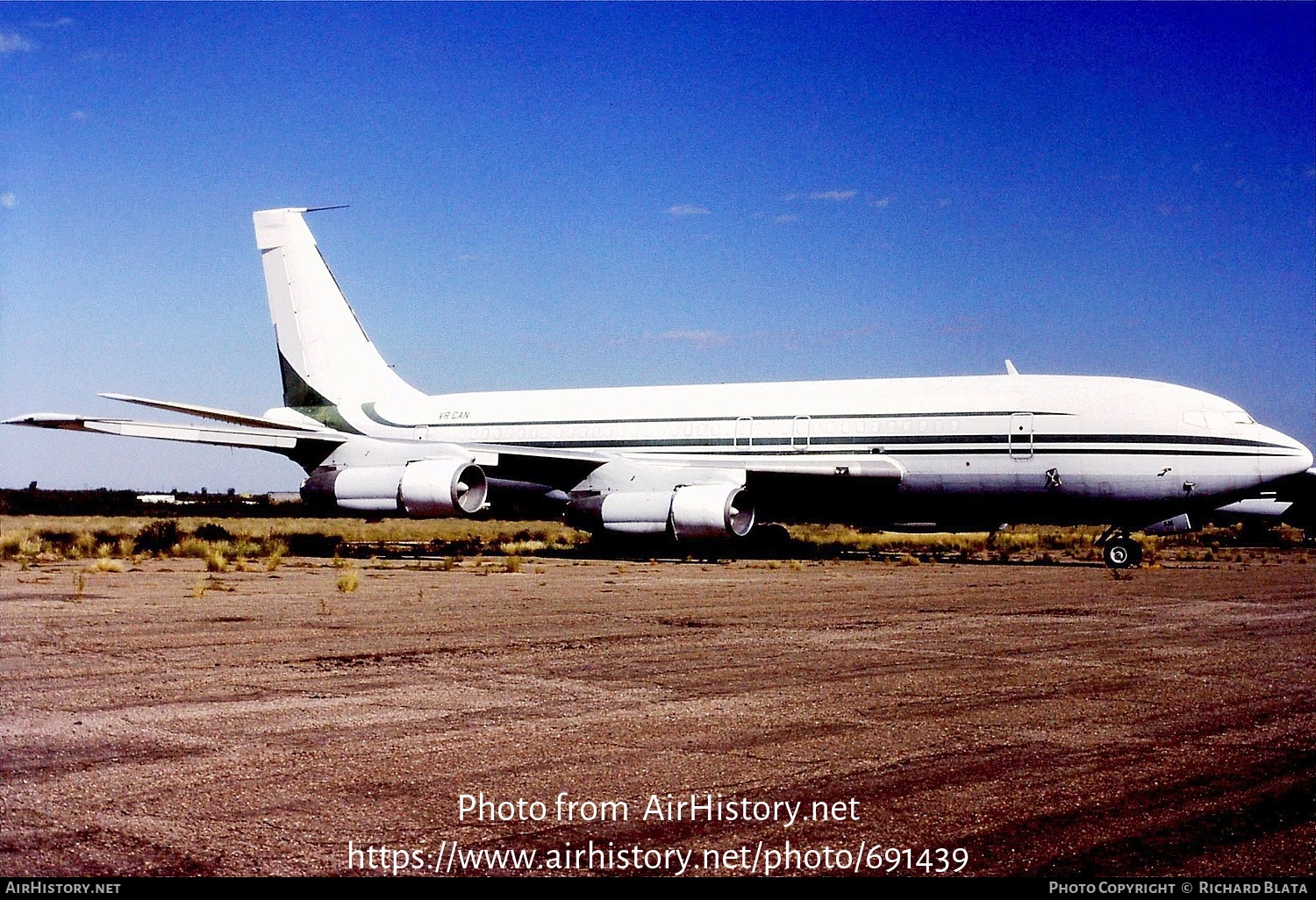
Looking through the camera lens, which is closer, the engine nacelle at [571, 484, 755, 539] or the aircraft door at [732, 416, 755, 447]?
the engine nacelle at [571, 484, 755, 539]

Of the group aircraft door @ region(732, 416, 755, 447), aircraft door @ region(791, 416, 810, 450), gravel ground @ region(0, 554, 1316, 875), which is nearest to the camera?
gravel ground @ region(0, 554, 1316, 875)

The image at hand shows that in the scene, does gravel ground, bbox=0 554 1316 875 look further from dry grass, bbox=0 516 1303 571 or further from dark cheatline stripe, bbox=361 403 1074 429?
dry grass, bbox=0 516 1303 571

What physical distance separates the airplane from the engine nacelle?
39 mm

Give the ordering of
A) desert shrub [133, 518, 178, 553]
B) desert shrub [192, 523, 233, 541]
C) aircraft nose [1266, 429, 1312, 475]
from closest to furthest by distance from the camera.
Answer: aircraft nose [1266, 429, 1312, 475]
desert shrub [133, 518, 178, 553]
desert shrub [192, 523, 233, 541]

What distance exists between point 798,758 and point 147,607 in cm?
997

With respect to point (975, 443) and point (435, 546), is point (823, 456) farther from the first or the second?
point (435, 546)

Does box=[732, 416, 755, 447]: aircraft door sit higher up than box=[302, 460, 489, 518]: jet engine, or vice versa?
box=[732, 416, 755, 447]: aircraft door

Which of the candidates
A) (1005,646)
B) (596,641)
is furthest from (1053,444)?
(596,641)

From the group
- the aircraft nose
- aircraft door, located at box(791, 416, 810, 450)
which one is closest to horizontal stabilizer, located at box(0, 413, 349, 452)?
aircraft door, located at box(791, 416, 810, 450)

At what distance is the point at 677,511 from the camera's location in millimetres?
23844

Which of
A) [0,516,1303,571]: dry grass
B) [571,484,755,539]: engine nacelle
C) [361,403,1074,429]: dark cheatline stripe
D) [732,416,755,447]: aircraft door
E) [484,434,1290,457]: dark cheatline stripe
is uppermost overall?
[361,403,1074,429]: dark cheatline stripe

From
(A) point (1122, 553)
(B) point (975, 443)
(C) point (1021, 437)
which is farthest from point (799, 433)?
(A) point (1122, 553)

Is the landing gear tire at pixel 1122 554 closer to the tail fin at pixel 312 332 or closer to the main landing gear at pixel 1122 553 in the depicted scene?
the main landing gear at pixel 1122 553

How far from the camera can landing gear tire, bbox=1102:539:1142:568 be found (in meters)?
24.0
